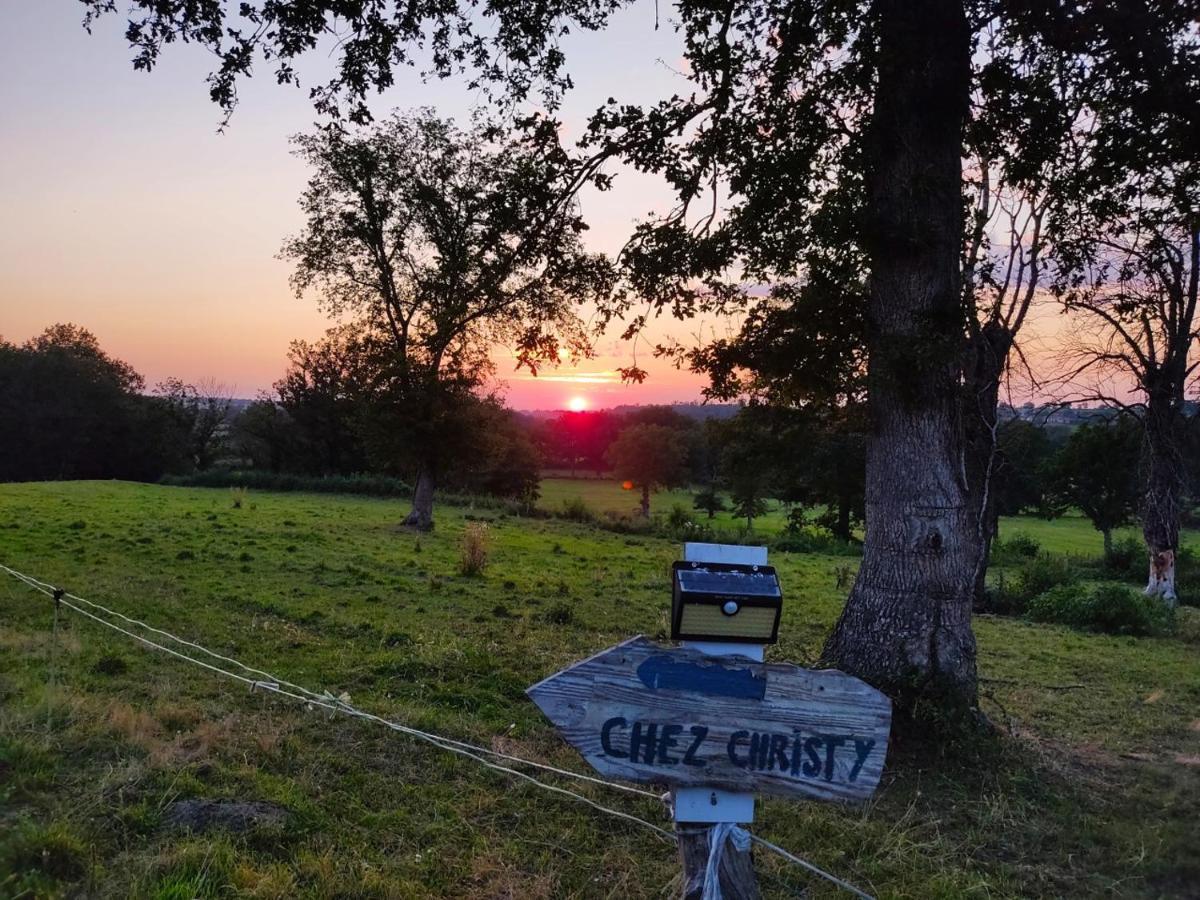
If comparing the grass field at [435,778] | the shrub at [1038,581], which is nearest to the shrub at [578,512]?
the shrub at [1038,581]

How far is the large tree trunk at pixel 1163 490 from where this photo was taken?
1898cm

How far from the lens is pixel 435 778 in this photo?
16.1 feet

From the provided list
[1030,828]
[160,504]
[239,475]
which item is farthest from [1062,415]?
[239,475]

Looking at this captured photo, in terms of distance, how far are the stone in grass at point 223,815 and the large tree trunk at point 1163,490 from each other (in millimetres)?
21048

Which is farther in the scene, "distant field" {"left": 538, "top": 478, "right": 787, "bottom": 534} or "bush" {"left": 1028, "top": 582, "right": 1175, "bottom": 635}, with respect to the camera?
"distant field" {"left": 538, "top": 478, "right": 787, "bottom": 534}

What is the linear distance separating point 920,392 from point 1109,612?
12.6 meters

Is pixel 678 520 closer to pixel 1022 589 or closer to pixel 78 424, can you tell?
pixel 1022 589

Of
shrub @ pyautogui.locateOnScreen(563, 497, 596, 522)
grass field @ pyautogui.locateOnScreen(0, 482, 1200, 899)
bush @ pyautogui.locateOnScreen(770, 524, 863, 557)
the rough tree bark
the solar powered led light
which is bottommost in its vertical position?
bush @ pyautogui.locateOnScreen(770, 524, 863, 557)

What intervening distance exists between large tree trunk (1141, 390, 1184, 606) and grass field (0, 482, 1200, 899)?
9.31 metres

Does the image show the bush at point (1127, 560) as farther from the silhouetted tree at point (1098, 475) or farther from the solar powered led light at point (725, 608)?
the solar powered led light at point (725, 608)

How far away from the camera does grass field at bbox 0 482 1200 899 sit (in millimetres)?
3746

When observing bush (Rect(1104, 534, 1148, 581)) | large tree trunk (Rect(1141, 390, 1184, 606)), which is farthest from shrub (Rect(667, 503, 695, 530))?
large tree trunk (Rect(1141, 390, 1184, 606))

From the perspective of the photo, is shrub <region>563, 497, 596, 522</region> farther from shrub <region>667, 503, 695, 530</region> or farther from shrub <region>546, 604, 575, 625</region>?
shrub <region>546, 604, 575, 625</region>

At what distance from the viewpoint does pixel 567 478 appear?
75.4 metres
